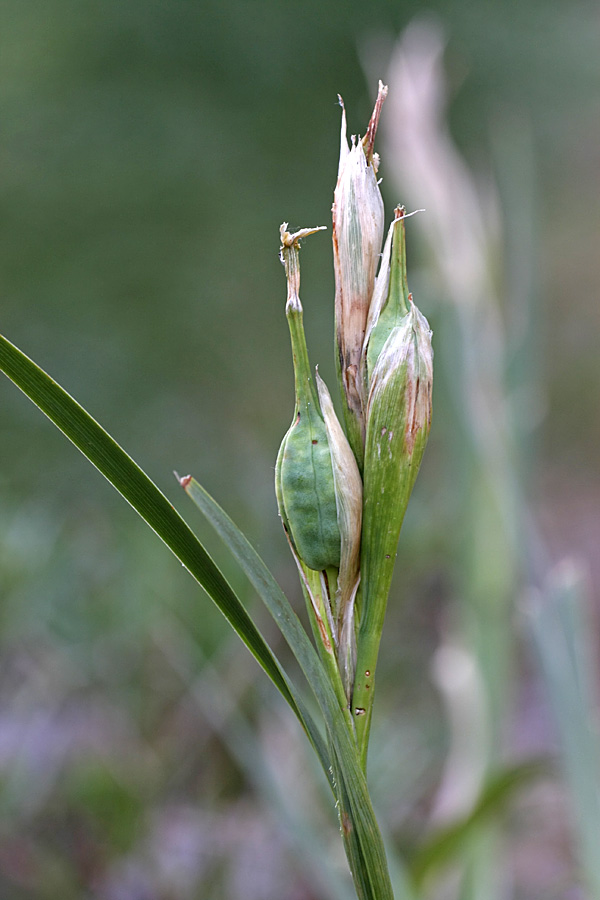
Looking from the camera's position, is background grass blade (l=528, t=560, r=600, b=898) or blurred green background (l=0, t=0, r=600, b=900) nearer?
background grass blade (l=528, t=560, r=600, b=898)

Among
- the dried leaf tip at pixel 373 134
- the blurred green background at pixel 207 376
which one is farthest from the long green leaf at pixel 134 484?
the blurred green background at pixel 207 376

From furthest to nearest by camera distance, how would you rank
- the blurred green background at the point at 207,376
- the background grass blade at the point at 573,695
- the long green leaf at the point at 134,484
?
the blurred green background at the point at 207,376 → the background grass blade at the point at 573,695 → the long green leaf at the point at 134,484

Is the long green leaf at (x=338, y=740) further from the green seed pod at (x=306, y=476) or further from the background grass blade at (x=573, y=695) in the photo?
the background grass blade at (x=573, y=695)

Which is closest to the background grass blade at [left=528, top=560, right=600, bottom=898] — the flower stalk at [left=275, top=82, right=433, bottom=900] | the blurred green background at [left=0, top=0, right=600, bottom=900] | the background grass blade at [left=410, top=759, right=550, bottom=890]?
the background grass blade at [left=410, top=759, right=550, bottom=890]

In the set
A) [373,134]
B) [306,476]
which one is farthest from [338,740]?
[373,134]

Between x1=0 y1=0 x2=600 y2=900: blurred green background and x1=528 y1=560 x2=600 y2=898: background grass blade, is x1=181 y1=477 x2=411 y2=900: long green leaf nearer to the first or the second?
x1=528 y1=560 x2=600 y2=898: background grass blade

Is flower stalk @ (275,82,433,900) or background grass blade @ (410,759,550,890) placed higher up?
flower stalk @ (275,82,433,900)
